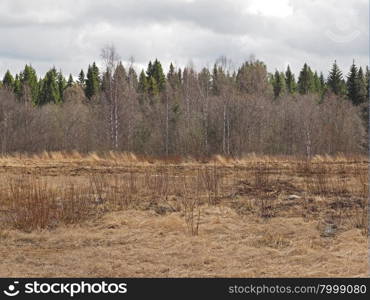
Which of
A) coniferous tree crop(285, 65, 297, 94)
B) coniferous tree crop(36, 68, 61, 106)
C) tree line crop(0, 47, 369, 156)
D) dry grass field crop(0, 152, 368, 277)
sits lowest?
dry grass field crop(0, 152, 368, 277)

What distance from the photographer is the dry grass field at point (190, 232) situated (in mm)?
7102

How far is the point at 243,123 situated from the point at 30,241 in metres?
32.9

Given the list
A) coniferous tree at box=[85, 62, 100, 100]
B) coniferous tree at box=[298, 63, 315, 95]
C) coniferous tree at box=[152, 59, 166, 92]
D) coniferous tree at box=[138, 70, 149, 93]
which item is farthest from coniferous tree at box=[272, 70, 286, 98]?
coniferous tree at box=[85, 62, 100, 100]

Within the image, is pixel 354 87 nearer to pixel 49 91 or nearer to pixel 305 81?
pixel 305 81

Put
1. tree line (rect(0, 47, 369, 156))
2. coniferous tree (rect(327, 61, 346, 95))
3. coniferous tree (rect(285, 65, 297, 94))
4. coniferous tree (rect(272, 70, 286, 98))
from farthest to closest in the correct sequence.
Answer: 1. coniferous tree (rect(285, 65, 297, 94))
2. coniferous tree (rect(272, 70, 286, 98))
3. coniferous tree (rect(327, 61, 346, 95))
4. tree line (rect(0, 47, 369, 156))

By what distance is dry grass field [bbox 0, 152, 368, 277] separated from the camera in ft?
23.3

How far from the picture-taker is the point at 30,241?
348 inches

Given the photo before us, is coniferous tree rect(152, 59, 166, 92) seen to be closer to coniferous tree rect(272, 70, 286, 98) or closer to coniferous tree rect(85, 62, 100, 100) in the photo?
coniferous tree rect(85, 62, 100, 100)

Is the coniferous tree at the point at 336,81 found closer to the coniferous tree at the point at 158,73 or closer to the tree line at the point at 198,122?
the tree line at the point at 198,122

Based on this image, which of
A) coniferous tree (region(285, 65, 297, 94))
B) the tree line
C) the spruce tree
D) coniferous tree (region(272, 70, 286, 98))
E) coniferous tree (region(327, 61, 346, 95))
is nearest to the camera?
the tree line

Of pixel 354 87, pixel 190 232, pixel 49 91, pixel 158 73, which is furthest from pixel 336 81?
pixel 190 232

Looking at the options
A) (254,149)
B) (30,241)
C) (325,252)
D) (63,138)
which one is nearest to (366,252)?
(325,252)

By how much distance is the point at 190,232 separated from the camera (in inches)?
356

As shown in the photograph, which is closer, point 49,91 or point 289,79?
point 49,91
